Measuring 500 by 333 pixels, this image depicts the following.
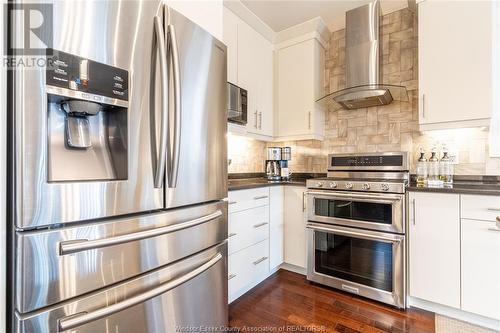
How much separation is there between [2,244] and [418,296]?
2389 millimetres

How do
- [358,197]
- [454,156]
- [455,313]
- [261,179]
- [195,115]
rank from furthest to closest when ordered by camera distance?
[261,179], [454,156], [358,197], [455,313], [195,115]

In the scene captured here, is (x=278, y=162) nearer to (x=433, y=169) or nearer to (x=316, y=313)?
(x=433, y=169)

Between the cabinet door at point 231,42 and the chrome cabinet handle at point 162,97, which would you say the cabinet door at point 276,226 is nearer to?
the cabinet door at point 231,42

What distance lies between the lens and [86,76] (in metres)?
0.83

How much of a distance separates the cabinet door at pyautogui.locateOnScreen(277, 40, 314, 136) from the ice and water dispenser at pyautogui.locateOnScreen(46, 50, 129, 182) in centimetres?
207

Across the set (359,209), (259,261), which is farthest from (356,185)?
(259,261)

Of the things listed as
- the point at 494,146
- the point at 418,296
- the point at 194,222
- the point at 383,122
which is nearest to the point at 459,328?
the point at 418,296

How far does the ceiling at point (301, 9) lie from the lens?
2346 millimetres

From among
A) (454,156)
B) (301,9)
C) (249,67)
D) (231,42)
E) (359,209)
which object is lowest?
(359,209)

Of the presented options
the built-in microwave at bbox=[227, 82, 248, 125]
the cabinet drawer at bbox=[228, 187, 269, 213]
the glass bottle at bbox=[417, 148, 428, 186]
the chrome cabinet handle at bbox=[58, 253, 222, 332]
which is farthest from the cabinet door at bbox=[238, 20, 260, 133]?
the chrome cabinet handle at bbox=[58, 253, 222, 332]

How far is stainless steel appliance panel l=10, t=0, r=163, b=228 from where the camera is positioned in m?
0.72

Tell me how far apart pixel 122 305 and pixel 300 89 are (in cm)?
249

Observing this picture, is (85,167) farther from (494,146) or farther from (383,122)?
(494,146)

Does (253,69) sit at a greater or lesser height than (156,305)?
greater
